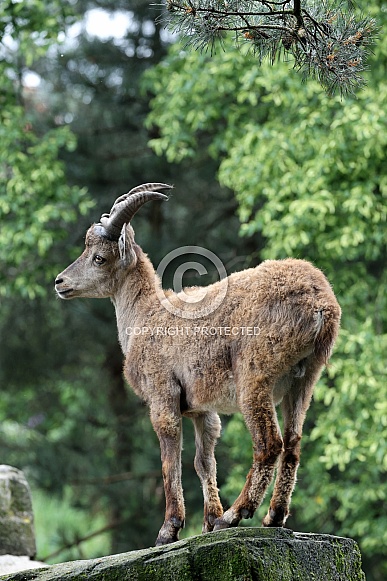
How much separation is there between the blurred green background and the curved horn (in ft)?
4.79

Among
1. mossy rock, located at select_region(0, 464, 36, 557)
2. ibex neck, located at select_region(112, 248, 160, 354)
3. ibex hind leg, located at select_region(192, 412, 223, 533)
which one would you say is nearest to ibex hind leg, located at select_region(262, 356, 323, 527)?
ibex hind leg, located at select_region(192, 412, 223, 533)

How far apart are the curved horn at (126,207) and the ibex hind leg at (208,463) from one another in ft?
5.53

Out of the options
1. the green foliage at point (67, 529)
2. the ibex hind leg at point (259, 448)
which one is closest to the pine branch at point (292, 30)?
the ibex hind leg at point (259, 448)

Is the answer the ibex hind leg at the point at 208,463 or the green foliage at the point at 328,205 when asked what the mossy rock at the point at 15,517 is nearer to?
the ibex hind leg at the point at 208,463

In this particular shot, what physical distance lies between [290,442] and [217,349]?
84 cm

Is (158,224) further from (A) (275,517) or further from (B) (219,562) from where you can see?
(B) (219,562)

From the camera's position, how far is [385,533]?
37.8 feet

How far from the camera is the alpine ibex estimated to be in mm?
5789

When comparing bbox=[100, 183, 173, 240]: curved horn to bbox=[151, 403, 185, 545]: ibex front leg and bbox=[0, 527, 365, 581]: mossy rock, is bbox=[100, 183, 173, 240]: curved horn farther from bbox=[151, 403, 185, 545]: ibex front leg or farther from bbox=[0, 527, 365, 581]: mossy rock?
bbox=[0, 527, 365, 581]: mossy rock

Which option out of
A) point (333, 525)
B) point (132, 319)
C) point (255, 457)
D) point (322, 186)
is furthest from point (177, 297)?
point (333, 525)

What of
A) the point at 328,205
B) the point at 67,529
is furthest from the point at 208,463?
the point at 67,529

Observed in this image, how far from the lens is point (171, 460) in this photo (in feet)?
21.0

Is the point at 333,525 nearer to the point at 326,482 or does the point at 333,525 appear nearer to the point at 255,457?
the point at 326,482

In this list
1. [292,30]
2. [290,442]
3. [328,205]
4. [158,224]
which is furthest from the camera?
[158,224]
